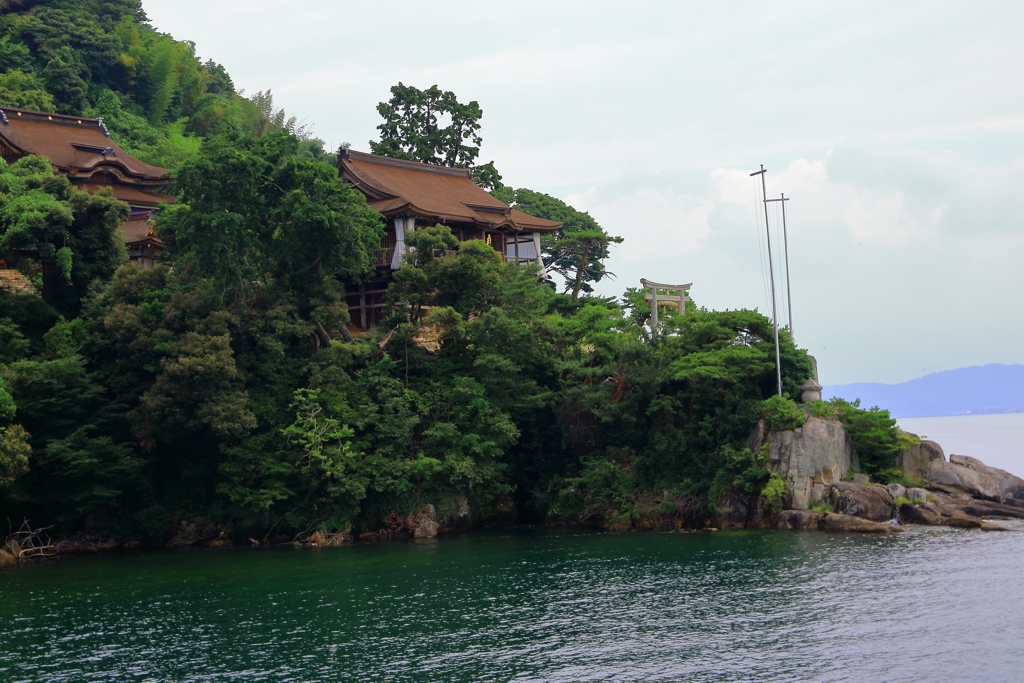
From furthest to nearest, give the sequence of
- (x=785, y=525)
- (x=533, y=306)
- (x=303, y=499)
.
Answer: (x=533, y=306) < (x=303, y=499) < (x=785, y=525)

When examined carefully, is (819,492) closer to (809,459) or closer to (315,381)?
(809,459)

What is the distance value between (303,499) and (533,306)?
35.2 ft

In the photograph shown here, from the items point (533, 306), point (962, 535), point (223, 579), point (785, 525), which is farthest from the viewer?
point (533, 306)

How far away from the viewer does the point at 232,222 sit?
98.3 ft

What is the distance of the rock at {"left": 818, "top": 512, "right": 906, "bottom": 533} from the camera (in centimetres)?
2736

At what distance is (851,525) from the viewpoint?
27734 millimetres

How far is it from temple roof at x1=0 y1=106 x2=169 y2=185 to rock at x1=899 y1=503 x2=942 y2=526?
34002 millimetres

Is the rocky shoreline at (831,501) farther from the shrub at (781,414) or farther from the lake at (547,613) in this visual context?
the lake at (547,613)

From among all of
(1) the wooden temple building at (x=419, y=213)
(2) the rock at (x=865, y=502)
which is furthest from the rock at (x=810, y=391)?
(1) the wooden temple building at (x=419, y=213)

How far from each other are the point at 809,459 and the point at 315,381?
16604 millimetres

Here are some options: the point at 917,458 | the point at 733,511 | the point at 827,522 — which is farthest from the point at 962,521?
the point at 733,511

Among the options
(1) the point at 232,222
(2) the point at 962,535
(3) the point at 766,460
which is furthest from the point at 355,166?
(2) the point at 962,535

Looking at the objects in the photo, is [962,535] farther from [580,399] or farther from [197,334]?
[197,334]

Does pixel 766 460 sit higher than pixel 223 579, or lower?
higher
